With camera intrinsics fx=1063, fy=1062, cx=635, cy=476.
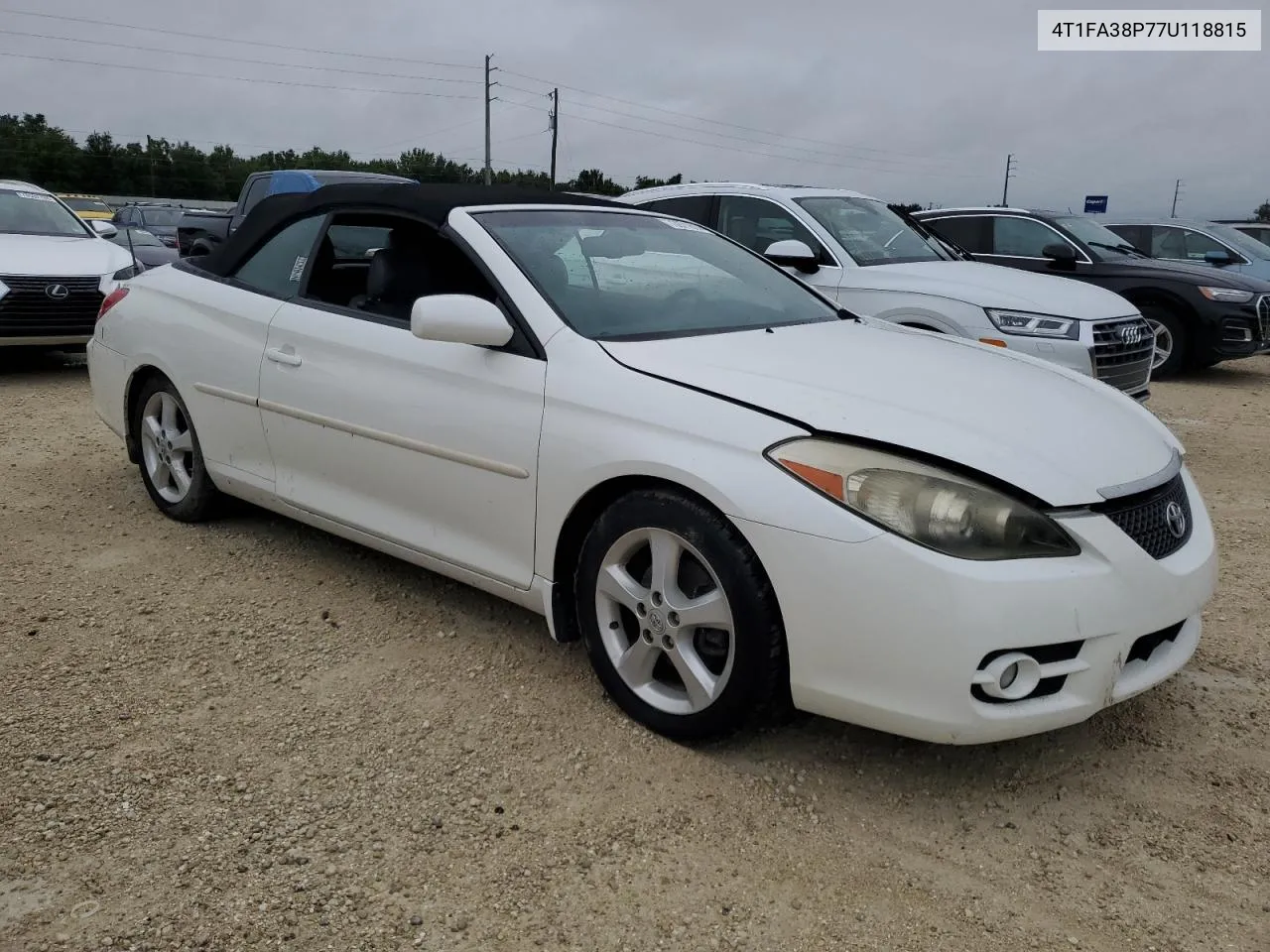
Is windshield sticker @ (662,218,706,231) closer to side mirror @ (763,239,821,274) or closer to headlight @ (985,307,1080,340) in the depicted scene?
side mirror @ (763,239,821,274)

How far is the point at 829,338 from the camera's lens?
11.4 feet

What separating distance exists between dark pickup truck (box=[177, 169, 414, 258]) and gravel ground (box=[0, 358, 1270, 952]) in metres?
7.79

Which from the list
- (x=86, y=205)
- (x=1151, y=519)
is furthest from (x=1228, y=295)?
(x=86, y=205)

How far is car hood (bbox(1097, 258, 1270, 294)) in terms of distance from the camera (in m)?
10.1

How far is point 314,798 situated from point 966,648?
1.63m

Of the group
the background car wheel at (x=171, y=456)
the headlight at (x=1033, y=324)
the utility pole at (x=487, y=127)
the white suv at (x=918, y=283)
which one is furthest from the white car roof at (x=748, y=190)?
the utility pole at (x=487, y=127)

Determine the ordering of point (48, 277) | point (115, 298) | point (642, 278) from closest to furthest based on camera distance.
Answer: point (642, 278) < point (115, 298) < point (48, 277)

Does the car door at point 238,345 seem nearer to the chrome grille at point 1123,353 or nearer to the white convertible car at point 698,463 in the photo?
the white convertible car at point 698,463

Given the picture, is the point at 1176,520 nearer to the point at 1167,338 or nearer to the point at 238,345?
the point at 238,345

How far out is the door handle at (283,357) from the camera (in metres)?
3.87

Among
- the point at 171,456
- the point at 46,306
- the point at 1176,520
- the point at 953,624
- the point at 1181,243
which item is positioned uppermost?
the point at 1181,243

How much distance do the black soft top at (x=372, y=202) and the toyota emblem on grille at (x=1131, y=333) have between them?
402 cm

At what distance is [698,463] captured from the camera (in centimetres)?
271

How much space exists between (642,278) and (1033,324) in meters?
3.78
